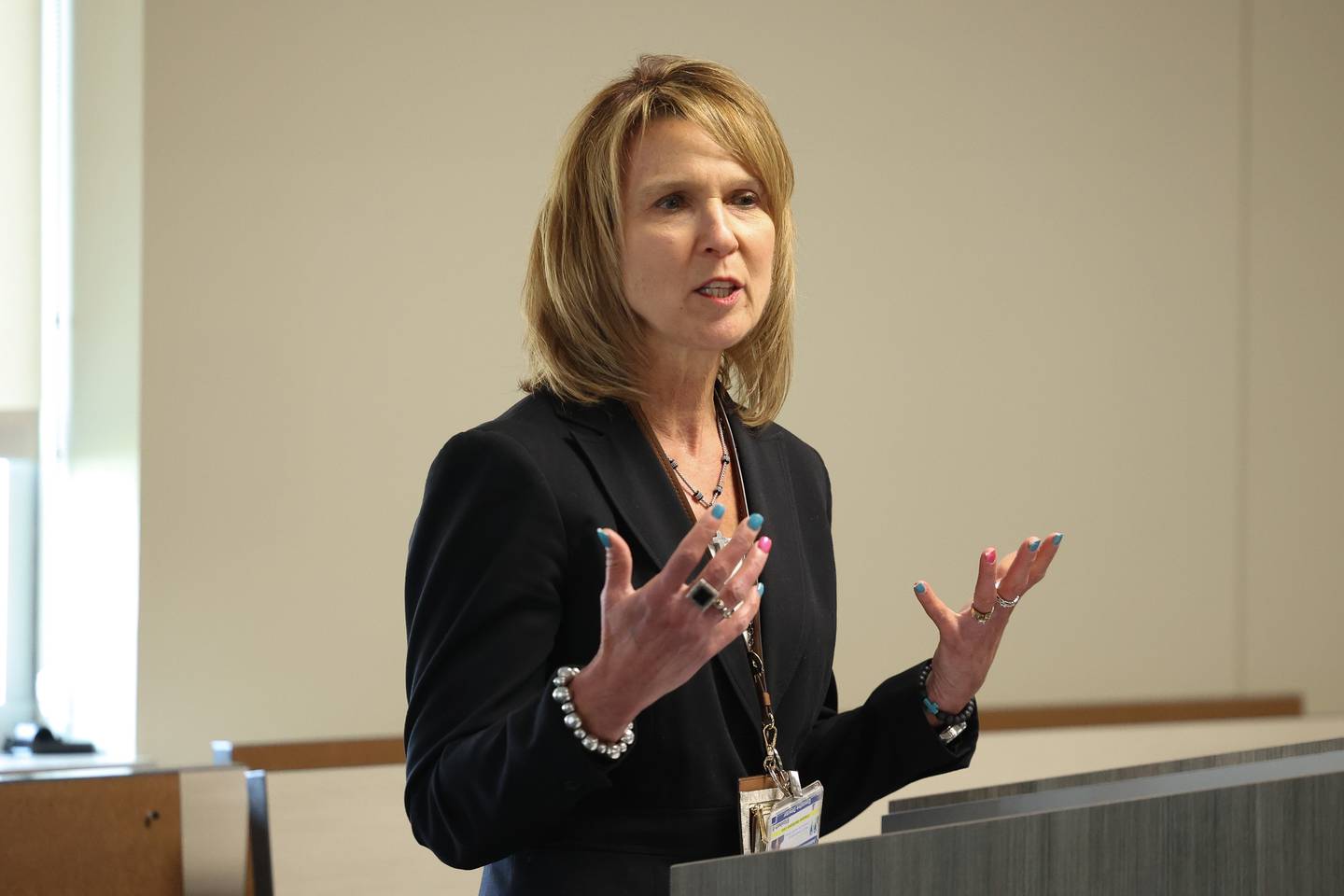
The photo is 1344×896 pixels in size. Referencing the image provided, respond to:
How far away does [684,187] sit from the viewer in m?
1.34

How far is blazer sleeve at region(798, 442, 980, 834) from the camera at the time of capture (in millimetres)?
1454

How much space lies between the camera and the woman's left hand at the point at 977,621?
1.33 m

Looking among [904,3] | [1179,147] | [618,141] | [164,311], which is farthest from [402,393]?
[1179,147]

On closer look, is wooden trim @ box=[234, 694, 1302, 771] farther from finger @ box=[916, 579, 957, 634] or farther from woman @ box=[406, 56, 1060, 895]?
finger @ box=[916, 579, 957, 634]

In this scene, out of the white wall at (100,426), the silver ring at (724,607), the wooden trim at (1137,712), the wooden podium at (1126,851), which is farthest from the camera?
the wooden trim at (1137,712)

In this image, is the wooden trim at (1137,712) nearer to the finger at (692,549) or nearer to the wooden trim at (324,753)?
the wooden trim at (324,753)

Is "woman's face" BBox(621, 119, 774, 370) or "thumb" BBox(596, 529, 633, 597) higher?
"woman's face" BBox(621, 119, 774, 370)

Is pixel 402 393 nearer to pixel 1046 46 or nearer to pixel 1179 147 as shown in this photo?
pixel 1046 46

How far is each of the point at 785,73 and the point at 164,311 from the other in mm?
1643

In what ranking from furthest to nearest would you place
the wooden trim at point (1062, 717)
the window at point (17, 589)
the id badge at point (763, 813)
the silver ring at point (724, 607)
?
the window at point (17, 589) < the wooden trim at point (1062, 717) < the id badge at point (763, 813) < the silver ring at point (724, 607)

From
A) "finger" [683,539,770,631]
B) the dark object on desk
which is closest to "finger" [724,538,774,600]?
"finger" [683,539,770,631]

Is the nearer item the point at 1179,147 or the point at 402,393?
the point at 402,393

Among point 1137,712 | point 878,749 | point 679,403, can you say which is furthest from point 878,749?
point 1137,712

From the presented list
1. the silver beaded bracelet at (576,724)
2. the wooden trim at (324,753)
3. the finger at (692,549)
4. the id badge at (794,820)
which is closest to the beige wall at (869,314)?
the wooden trim at (324,753)
